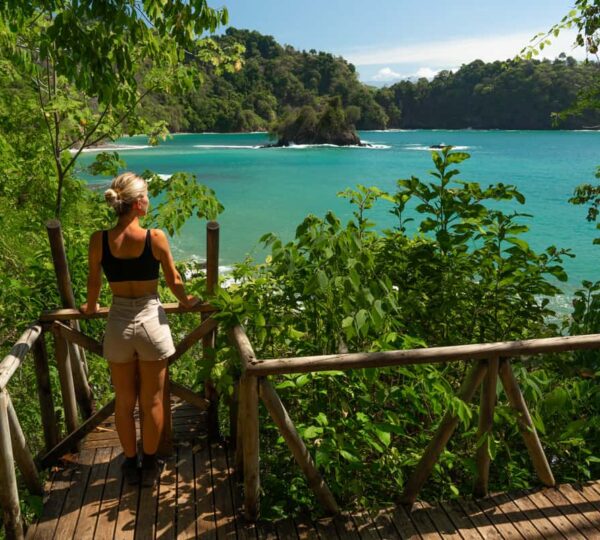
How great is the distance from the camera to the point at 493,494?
3.37 m

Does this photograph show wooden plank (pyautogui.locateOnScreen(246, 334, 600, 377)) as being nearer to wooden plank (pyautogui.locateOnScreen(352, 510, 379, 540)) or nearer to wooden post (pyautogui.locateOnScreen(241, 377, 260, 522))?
wooden post (pyautogui.locateOnScreen(241, 377, 260, 522))

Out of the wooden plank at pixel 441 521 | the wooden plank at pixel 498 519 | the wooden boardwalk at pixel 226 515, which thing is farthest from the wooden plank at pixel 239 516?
the wooden plank at pixel 498 519

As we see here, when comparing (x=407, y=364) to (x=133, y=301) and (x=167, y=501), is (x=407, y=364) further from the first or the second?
(x=167, y=501)

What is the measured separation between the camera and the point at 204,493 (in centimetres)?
334

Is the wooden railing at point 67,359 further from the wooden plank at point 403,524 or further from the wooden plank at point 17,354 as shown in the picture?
the wooden plank at point 403,524

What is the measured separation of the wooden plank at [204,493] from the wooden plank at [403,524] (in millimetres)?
1070

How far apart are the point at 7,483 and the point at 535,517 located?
9.95 ft

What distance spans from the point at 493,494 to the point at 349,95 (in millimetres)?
169173

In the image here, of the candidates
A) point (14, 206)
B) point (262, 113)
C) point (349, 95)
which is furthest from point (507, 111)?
point (14, 206)

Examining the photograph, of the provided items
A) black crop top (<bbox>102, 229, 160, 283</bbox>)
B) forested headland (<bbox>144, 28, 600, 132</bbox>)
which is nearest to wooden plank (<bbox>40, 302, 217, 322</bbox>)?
black crop top (<bbox>102, 229, 160, 283</bbox>)

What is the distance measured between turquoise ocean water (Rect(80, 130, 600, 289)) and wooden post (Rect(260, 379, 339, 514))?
187 centimetres

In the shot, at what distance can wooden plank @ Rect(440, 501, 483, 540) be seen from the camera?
3.01 m

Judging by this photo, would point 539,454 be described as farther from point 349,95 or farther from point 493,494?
point 349,95

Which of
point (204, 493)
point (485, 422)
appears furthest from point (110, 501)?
point (485, 422)
